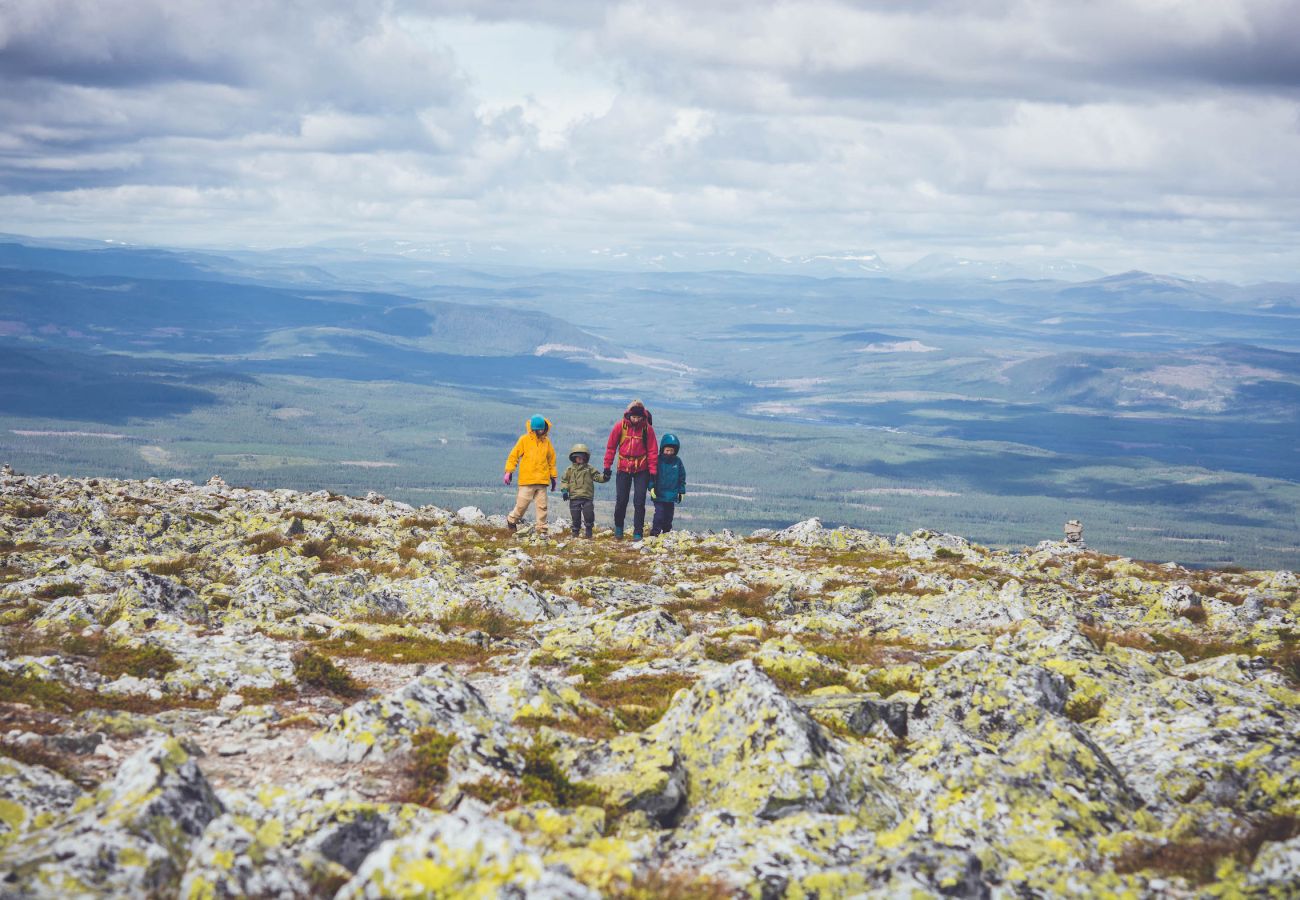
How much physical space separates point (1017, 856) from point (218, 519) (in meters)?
35.2

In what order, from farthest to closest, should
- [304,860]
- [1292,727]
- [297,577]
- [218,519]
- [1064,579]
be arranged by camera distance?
1. [218,519]
2. [1064,579]
3. [297,577]
4. [1292,727]
5. [304,860]

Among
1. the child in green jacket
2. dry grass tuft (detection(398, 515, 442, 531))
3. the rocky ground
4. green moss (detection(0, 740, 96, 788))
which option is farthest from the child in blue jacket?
green moss (detection(0, 740, 96, 788))

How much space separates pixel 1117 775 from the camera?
1212 centimetres

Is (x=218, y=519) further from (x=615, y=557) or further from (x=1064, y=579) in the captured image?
(x=1064, y=579)

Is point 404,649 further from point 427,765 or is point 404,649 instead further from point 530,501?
point 530,501

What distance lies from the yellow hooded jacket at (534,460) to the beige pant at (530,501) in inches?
17.5

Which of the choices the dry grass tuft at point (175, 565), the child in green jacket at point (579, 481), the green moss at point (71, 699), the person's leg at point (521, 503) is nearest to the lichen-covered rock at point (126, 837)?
the green moss at point (71, 699)

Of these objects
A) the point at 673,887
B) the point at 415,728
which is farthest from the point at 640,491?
the point at 673,887

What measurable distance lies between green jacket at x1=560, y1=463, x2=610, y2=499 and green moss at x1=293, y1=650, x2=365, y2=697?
68.8 ft

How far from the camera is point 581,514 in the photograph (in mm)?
39969

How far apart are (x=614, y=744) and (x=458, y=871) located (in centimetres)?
499

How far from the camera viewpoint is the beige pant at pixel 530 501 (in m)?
37.1

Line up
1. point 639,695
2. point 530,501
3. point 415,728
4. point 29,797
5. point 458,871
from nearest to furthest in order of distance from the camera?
point 458,871 → point 29,797 → point 415,728 → point 639,695 → point 530,501

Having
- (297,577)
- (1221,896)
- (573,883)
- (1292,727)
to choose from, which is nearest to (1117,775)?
(1292,727)
